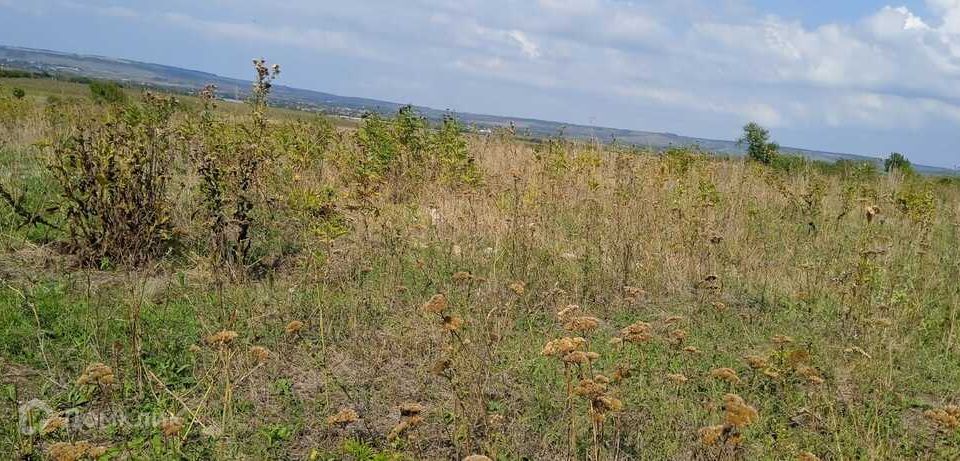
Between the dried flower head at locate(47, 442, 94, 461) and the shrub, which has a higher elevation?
the shrub

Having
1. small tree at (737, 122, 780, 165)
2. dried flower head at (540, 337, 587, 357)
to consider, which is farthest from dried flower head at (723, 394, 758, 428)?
small tree at (737, 122, 780, 165)

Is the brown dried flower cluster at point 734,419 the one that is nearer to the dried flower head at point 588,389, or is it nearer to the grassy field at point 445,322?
the grassy field at point 445,322

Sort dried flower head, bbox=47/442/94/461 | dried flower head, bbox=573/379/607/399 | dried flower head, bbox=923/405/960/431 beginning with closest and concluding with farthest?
dried flower head, bbox=47/442/94/461
dried flower head, bbox=573/379/607/399
dried flower head, bbox=923/405/960/431

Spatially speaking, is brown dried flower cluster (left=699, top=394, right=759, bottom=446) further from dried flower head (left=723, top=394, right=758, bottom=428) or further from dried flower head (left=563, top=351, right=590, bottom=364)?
dried flower head (left=563, top=351, right=590, bottom=364)

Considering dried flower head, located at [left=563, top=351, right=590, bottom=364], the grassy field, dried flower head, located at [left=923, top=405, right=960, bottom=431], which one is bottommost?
the grassy field

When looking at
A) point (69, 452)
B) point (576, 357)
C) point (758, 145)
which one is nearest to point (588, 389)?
point (576, 357)

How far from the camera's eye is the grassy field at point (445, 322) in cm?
283

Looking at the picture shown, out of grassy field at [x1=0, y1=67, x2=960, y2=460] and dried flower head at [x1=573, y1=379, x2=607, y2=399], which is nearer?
dried flower head at [x1=573, y1=379, x2=607, y2=399]

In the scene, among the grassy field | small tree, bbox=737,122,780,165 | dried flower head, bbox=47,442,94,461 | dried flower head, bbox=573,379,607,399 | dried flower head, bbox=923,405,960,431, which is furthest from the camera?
small tree, bbox=737,122,780,165

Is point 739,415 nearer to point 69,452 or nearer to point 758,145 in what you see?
point 69,452

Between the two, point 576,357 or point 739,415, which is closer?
point 739,415

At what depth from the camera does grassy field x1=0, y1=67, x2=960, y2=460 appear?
2826mm

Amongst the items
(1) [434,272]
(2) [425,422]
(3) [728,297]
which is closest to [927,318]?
(3) [728,297]

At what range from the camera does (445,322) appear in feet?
8.39
